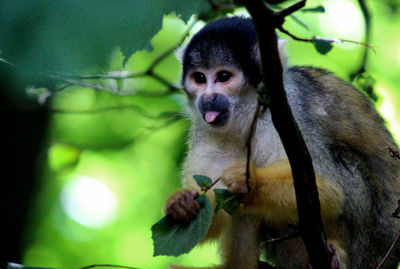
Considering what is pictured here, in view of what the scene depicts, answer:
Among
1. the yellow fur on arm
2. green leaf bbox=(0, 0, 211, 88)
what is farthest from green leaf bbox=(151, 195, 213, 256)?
green leaf bbox=(0, 0, 211, 88)

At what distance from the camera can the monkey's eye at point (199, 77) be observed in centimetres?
447

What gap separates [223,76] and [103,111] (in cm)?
216

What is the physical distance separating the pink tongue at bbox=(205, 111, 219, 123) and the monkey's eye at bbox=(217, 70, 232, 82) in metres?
0.33

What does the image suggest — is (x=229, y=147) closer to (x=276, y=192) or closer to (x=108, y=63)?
(x=276, y=192)

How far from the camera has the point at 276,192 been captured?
3.71m

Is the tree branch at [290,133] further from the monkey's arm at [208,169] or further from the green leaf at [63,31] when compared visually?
the monkey's arm at [208,169]

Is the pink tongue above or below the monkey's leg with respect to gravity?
above

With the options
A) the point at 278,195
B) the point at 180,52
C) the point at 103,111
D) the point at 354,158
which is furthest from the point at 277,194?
the point at 103,111

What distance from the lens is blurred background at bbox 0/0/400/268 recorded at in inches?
84.7

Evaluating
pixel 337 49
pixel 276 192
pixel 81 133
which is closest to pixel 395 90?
pixel 337 49

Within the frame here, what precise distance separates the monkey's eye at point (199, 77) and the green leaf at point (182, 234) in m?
1.71

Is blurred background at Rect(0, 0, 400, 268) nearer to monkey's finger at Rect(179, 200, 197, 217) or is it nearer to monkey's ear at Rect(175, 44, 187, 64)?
monkey's ear at Rect(175, 44, 187, 64)

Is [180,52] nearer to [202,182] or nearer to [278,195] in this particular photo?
[278,195]

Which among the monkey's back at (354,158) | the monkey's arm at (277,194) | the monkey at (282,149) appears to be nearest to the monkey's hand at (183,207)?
the monkey's arm at (277,194)
